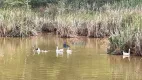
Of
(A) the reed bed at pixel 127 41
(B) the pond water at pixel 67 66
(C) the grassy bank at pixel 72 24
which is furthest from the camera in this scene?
(C) the grassy bank at pixel 72 24

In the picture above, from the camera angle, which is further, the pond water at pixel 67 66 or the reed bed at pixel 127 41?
the reed bed at pixel 127 41

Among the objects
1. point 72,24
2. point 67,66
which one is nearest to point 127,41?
point 67,66

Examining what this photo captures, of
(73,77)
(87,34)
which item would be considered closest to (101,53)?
→ (73,77)

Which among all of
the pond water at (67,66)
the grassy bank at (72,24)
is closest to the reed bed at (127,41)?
the pond water at (67,66)

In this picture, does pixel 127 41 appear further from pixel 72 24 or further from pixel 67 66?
pixel 72 24

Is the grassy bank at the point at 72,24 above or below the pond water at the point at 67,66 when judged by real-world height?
above

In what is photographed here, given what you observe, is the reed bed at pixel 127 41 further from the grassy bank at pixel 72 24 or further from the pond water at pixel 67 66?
the grassy bank at pixel 72 24

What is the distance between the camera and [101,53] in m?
15.2

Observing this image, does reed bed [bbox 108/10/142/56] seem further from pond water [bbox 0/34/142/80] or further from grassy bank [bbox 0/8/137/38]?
grassy bank [bbox 0/8/137/38]

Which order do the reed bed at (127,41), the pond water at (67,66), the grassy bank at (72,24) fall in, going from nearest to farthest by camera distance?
the pond water at (67,66), the reed bed at (127,41), the grassy bank at (72,24)

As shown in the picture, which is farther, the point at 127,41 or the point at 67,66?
the point at 127,41

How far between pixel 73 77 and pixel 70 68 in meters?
1.24

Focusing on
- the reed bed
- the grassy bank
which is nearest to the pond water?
the reed bed

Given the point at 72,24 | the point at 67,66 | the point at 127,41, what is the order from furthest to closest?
1. the point at 72,24
2. the point at 127,41
3. the point at 67,66
